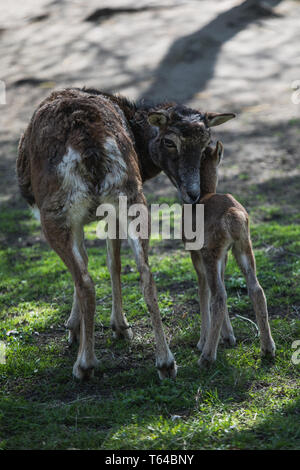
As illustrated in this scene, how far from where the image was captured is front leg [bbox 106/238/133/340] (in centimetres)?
562

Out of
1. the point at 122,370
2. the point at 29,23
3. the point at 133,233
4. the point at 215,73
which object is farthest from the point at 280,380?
the point at 29,23

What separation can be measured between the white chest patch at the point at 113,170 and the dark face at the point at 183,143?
87cm

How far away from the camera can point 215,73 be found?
47.8ft

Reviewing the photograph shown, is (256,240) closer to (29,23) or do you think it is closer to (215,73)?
(215,73)

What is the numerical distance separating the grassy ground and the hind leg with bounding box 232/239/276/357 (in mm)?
167

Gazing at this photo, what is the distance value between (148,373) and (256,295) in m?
1.10

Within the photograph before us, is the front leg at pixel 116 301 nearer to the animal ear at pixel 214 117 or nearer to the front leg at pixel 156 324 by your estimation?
the front leg at pixel 156 324

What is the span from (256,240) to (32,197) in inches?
122

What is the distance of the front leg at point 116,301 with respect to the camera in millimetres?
5625

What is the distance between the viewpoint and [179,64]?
15070 millimetres

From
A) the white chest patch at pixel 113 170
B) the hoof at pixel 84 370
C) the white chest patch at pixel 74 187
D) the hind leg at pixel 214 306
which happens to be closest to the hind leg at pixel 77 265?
the hoof at pixel 84 370

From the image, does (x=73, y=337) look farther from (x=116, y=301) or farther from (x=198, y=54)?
(x=198, y=54)

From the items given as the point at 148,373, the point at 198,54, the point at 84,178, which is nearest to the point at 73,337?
the point at 148,373

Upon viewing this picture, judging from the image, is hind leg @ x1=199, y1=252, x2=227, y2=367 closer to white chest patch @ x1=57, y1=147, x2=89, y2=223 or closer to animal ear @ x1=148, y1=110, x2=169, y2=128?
white chest patch @ x1=57, y1=147, x2=89, y2=223
